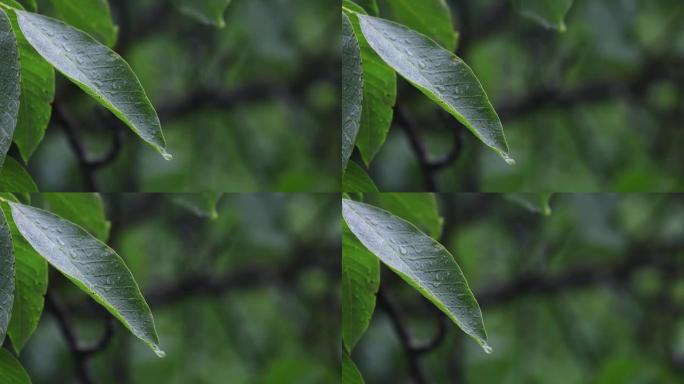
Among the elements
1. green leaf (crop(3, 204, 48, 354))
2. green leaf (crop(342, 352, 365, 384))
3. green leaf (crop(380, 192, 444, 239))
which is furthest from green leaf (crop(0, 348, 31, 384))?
green leaf (crop(380, 192, 444, 239))

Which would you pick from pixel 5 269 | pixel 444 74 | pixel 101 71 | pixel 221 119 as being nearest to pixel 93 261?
pixel 5 269

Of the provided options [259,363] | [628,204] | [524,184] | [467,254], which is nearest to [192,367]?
[259,363]

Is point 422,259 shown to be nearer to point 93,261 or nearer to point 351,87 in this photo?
point 351,87

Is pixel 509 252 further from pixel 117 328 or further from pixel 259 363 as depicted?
pixel 117 328

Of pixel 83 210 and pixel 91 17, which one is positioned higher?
pixel 91 17

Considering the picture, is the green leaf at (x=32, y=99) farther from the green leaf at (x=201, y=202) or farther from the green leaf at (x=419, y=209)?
the green leaf at (x=419, y=209)

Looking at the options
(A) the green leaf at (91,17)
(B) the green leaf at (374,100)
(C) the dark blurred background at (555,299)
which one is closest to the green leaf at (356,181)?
(B) the green leaf at (374,100)
